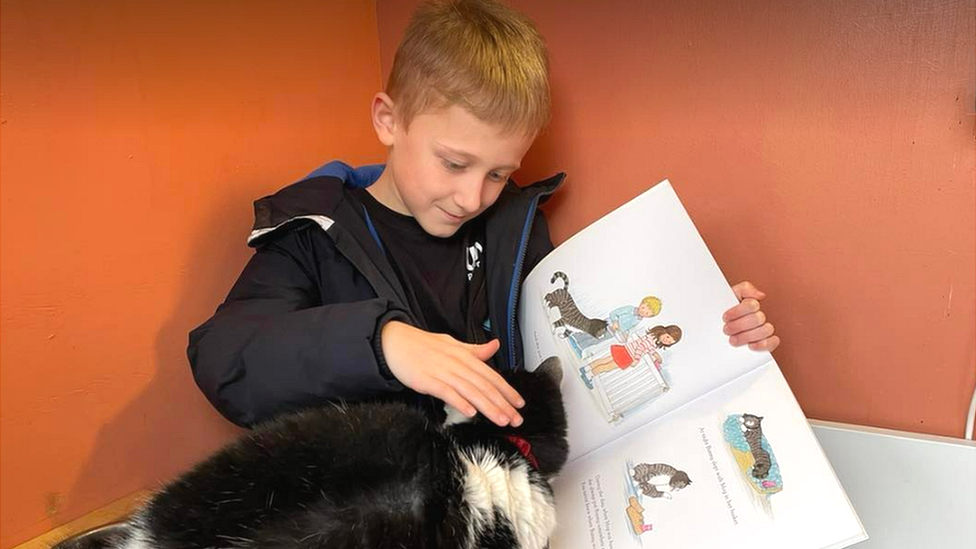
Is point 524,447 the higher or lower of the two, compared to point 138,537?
lower

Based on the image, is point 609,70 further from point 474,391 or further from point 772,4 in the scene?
point 474,391

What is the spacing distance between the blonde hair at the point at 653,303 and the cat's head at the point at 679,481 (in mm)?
182

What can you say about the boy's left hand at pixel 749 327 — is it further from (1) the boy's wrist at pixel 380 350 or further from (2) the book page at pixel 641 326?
(1) the boy's wrist at pixel 380 350

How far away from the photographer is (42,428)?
708 mm

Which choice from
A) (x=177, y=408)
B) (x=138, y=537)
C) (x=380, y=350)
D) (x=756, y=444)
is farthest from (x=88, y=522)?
(x=756, y=444)

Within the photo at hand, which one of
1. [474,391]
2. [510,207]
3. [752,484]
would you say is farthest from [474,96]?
[752,484]

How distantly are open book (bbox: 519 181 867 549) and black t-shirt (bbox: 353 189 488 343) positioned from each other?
0.08 meters

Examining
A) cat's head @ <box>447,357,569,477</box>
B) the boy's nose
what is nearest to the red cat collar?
cat's head @ <box>447,357,569,477</box>

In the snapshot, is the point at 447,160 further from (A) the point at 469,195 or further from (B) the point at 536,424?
(B) the point at 536,424

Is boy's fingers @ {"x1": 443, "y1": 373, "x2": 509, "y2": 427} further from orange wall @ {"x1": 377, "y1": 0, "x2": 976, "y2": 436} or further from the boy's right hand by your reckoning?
orange wall @ {"x1": 377, "y1": 0, "x2": 976, "y2": 436}

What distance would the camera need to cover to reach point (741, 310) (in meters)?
0.76

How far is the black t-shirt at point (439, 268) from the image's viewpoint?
2.92 feet

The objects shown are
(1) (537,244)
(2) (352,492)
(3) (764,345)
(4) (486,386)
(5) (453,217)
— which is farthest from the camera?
(1) (537,244)

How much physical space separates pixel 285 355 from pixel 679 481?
41 cm
